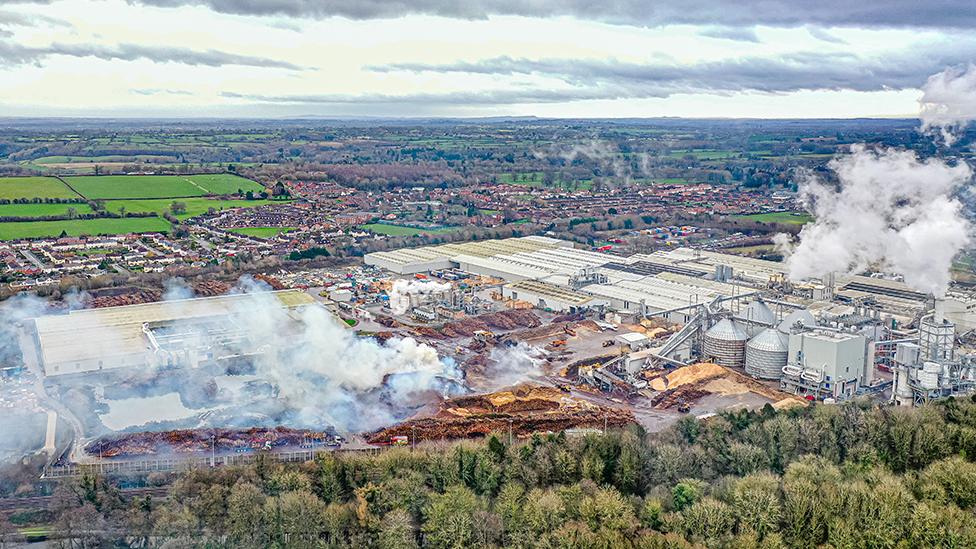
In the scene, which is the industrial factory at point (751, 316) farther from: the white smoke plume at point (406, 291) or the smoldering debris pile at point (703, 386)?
the white smoke plume at point (406, 291)

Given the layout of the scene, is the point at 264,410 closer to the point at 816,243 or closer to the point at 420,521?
the point at 420,521

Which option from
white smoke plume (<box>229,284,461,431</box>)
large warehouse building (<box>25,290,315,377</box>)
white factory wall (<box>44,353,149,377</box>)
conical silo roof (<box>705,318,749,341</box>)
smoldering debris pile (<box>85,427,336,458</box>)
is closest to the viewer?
smoldering debris pile (<box>85,427,336,458</box>)

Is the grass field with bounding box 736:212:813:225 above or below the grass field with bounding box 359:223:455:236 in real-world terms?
above

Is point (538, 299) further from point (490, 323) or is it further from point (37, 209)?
point (37, 209)

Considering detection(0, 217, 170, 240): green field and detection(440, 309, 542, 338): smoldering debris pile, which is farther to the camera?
detection(0, 217, 170, 240): green field

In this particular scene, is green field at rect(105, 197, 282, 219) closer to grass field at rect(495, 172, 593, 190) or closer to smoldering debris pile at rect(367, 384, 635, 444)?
grass field at rect(495, 172, 593, 190)

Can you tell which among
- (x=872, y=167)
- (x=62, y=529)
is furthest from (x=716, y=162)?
(x=62, y=529)

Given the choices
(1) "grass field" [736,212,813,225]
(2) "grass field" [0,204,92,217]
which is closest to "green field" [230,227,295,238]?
(2) "grass field" [0,204,92,217]
